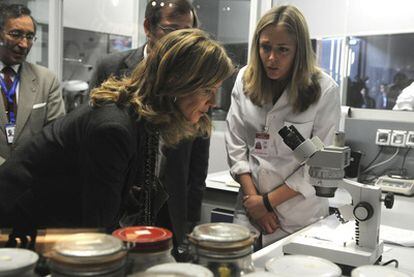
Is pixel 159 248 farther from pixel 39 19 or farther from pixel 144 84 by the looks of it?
pixel 39 19

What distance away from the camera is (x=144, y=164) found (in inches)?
54.8

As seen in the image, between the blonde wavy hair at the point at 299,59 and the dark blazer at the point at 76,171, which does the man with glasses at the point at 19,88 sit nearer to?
the dark blazer at the point at 76,171

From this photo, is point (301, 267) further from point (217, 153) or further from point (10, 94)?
point (217, 153)

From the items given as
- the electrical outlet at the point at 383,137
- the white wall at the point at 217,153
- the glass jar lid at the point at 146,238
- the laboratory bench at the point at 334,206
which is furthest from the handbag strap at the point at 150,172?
the white wall at the point at 217,153

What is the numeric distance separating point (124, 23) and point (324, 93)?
2.67 m

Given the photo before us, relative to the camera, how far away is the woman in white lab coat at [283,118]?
1741 mm

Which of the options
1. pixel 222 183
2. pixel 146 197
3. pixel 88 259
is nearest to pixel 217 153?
pixel 222 183

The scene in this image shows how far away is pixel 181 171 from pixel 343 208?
0.60 m

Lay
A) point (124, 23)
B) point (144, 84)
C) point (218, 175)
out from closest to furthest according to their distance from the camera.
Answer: point (144, 84) < point (218, 175) < point (124, 23)

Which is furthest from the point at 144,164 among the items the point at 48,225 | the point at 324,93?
the point at 324,93

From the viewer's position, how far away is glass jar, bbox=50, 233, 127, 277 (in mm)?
656

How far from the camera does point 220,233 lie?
2.54 ft

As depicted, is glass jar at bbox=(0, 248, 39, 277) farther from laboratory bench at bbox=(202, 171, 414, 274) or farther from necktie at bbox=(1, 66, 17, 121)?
necktie at bbox=(1, 66, 17, 121)

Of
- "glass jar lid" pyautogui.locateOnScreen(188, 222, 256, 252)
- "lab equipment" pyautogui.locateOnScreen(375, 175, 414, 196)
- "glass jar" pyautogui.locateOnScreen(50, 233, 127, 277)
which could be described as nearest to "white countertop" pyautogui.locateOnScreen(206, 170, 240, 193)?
"lab equipment" pyautogui.locateOnScreen(375, 175, 414, 196)
